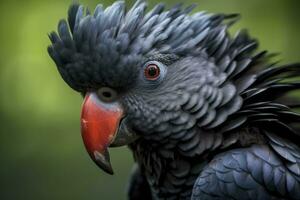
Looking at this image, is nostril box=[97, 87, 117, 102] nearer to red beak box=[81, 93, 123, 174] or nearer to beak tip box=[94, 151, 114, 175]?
red beak box=[81, 93, 123, 174]

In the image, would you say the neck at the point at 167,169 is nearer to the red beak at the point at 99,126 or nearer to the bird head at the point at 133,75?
the bird head at the point at 133,75

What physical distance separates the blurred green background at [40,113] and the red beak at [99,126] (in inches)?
109

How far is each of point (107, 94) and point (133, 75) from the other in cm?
16

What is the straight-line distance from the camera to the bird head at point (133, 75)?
7.87 feet

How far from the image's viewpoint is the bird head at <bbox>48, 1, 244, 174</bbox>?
2.40m

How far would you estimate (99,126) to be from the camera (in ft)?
7.87

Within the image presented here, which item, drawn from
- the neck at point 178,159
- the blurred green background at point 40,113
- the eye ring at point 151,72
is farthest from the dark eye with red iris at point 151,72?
the blurred green background at point 40,113

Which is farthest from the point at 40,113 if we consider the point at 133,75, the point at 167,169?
the point at 133,75

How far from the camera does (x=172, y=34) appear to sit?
2.47m

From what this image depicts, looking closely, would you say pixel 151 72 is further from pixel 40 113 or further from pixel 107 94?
pixel 40 113

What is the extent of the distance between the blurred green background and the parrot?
2.74 metres

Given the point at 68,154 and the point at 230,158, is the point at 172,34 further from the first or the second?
the point at 68,154

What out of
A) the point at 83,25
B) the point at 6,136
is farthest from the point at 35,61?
the point at 83,25

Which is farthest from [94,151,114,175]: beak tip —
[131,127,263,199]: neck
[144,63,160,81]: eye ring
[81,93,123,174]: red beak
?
[144,63,160,81]: eye ring
